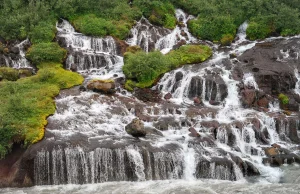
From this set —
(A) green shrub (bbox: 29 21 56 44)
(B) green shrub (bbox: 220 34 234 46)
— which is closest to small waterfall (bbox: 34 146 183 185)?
(A) green shrub (bbox: 29 21 56 44)

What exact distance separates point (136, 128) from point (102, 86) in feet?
20.0

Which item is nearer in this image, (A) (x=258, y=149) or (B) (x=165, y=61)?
(A) (x=258, y=149)

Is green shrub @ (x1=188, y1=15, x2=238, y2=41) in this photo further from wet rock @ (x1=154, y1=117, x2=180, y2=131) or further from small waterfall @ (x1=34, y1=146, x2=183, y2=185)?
small waterfall @ (x1=34, y1=146, x2=183, y2=185)

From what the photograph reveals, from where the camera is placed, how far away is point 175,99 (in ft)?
91.9

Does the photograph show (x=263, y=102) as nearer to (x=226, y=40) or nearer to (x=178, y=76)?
(x=178, y=76)

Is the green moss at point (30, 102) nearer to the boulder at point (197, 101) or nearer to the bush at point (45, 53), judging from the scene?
the bush at point (45, 53)

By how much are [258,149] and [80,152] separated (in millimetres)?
10645

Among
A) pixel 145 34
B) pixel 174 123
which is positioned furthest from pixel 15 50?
pixel 174 123

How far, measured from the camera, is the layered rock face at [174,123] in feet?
68.1

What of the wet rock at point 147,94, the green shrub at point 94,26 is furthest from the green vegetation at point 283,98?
the green shrub at point 94,26

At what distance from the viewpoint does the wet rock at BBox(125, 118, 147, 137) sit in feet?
73.9

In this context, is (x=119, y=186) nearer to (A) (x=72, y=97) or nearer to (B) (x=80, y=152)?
(B) (x=80, y=152)

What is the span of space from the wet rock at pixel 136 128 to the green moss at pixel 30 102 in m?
5.12

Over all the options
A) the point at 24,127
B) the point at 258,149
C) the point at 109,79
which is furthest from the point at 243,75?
the point at 24,127
